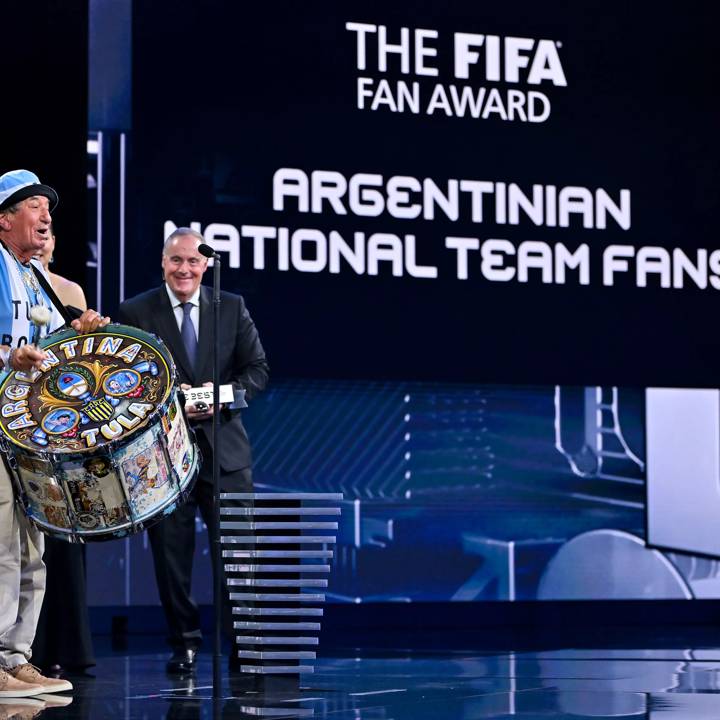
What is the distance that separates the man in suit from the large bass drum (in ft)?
3.86

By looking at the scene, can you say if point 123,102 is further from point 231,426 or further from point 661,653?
point 661,653

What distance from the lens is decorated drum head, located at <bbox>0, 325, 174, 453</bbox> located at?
3.88m

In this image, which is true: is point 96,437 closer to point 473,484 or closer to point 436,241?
point 436,241

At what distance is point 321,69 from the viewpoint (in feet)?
23.0

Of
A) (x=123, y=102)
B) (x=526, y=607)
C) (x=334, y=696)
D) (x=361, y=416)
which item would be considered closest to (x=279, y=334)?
(x=361, y=416)

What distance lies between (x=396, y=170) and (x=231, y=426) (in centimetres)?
213

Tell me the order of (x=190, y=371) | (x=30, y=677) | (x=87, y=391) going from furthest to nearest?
(x=190, y=371) → (x=30, y=677) → (x=87, y=391)

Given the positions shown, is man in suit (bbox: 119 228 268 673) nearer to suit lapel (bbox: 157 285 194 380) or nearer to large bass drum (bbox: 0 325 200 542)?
suit lapel (bbox: 157 285 194 380)

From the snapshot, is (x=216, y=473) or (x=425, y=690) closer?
(x=216, y=473)

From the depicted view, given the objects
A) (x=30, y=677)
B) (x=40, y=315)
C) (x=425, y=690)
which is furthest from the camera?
(x=425, y=690)

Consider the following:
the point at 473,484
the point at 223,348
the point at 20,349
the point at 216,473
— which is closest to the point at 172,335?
the point at 223,348

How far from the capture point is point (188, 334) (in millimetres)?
5422

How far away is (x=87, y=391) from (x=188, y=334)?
1.43 m

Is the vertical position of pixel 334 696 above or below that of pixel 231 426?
below
